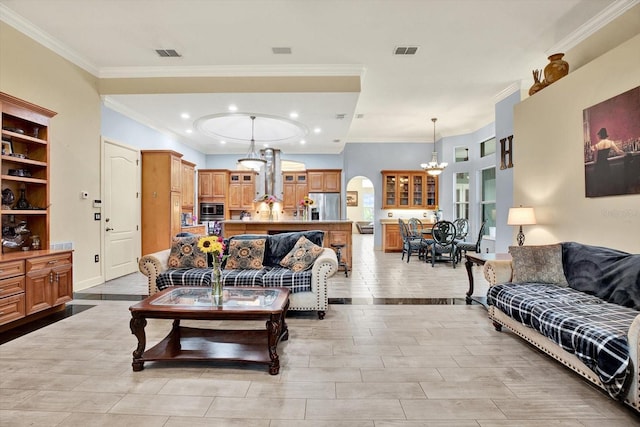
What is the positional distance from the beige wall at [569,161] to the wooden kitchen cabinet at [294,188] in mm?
5844

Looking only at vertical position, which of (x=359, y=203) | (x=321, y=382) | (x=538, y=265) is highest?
(x=359, y=203)

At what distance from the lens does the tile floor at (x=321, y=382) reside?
1900 millimetres

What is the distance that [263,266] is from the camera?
422cm

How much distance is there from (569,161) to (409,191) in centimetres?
601

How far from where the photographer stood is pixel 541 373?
2.42 m

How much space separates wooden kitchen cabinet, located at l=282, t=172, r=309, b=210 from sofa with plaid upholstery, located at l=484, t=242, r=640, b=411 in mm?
6559

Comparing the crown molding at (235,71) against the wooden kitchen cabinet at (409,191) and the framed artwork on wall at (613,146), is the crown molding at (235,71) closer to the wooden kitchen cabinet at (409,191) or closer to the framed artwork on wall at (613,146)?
the framed artwork on wall at (613,146)

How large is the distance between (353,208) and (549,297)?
45.1 feet

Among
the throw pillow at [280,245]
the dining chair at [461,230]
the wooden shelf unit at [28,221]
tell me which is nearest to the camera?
the wooden shelf unit at [28,221]

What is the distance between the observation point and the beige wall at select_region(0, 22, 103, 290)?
3.89 metres

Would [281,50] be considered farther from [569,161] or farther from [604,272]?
[604,272]

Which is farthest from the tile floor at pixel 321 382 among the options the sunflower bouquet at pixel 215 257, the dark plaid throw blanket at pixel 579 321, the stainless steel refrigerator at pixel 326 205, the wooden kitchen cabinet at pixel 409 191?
the wooden kitchen cabinet at pixel 409 191

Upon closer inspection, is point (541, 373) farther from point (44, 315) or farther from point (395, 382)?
point (44, 315)

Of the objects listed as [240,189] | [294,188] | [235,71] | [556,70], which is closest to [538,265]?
[556,70]
